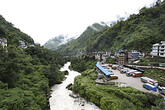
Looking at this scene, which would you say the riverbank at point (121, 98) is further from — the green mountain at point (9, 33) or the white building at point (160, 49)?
the green mountain at point (9, 33)

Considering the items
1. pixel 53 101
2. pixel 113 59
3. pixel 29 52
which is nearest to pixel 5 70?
pixel 53 101

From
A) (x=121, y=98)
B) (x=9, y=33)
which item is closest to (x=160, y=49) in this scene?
(x=121, y=98)

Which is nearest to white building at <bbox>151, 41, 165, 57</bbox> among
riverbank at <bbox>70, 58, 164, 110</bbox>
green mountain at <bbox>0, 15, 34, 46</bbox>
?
riverbank at <bbox>70, 58, 164, 110</bbox>

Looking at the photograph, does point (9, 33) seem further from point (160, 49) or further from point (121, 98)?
point (160, 49)

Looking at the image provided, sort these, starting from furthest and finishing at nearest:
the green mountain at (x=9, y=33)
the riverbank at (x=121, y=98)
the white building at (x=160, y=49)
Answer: the green mountain at (x=9, y=33), the white building at (x=160, y=49), the riverbank at (x=121, y=98)

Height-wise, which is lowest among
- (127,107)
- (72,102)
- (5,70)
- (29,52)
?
(72,102)

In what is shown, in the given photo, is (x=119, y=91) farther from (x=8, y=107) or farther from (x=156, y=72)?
(x=8, y=107)

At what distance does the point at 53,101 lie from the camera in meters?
20.8

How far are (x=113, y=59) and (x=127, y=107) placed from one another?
37260 mm

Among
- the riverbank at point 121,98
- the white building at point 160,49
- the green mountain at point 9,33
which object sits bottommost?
the riverbank at point 121,98

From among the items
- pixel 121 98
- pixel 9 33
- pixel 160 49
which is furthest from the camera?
pixel 9 33

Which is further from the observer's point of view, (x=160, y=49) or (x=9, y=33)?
(x=9, y=33)

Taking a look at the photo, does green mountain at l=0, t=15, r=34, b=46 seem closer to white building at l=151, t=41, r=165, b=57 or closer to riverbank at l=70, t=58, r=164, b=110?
riverbank at l=70, t=58, r=164, b=110

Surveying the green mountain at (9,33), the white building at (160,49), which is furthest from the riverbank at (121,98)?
the green mountain at (9,33)
